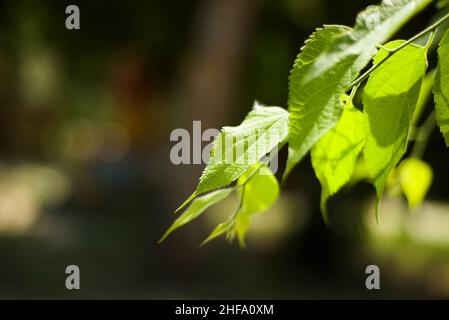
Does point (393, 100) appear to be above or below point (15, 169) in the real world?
below

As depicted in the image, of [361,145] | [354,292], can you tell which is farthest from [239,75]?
[361,145]

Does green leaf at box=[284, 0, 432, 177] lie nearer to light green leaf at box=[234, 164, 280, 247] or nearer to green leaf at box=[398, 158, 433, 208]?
light green leaf at box=[234, 164, 280, 247]

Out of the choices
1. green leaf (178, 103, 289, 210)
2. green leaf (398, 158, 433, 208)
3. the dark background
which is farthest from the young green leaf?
the dark background

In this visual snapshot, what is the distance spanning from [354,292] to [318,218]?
653mm

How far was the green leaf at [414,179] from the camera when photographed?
1014 millimetres

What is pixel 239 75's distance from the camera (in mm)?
5035

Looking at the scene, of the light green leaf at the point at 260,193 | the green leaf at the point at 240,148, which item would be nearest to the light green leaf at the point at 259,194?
the light green leaf at the point at 260,193

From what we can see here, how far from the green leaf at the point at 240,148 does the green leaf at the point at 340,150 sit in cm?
6

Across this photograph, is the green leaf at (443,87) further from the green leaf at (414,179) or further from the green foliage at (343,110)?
the green leaf at (414,179)

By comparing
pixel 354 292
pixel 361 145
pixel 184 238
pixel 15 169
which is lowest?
pixel 361 145

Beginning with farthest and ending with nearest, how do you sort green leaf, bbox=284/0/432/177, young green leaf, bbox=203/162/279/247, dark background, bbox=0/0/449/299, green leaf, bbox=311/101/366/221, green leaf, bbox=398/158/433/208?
dark background, bbox=0/0/449/299, green leaf, bbox=398/158/433/208, young green leaf, bbox=203/162/279/247, green leaf, bbox=311/101/366/221, green leaf, bbox=284/0/432/177

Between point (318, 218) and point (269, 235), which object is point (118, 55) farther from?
point (318, 218)

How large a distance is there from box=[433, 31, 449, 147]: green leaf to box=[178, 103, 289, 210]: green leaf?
12 centimetres

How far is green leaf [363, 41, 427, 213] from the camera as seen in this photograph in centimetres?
49
